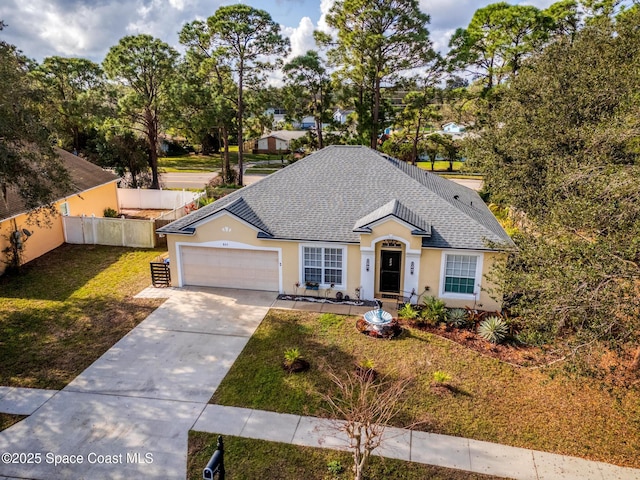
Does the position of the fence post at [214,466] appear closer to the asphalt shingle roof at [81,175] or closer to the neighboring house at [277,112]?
the asphalt shingle roof at [81,175]

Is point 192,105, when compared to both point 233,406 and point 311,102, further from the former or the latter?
point 233,406

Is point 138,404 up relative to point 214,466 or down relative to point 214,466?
down

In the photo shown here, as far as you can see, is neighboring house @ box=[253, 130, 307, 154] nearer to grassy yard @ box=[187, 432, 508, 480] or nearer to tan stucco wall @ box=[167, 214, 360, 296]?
tan stucco wall @ box=[167, 214, 360, 296]

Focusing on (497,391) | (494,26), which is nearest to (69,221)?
(497,391)

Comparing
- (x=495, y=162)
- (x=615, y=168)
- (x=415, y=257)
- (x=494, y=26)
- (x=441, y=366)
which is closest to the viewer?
(x=615, y=168)

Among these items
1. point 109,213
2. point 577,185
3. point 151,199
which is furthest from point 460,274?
point 151,199

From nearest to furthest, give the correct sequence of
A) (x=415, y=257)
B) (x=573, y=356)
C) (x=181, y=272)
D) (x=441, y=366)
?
(x=573, y=356)
(x=441, y=366)
(x=415, y=257)
(x=181, y=272)

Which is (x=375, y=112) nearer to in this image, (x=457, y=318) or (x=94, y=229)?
(x=94, y=229)
